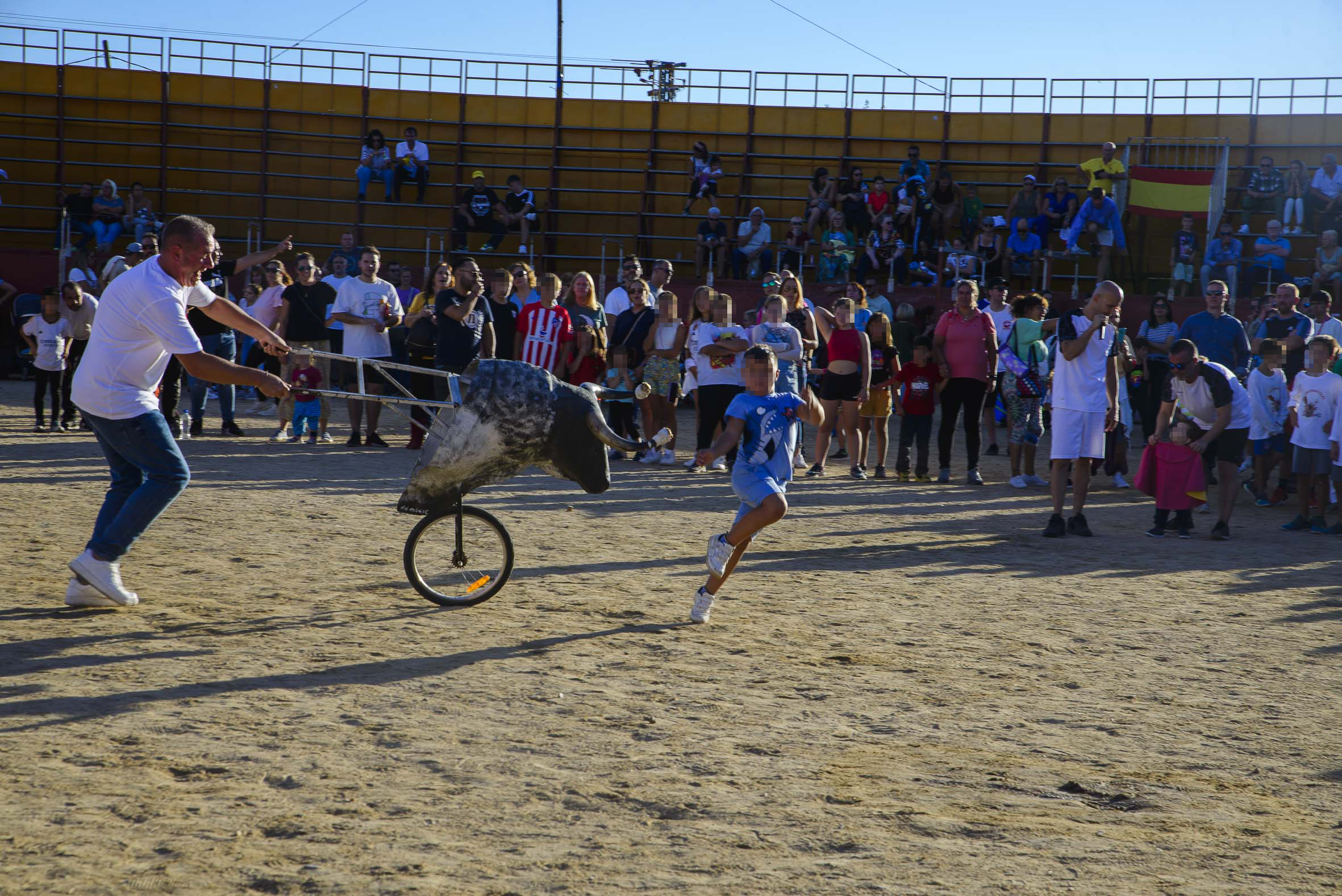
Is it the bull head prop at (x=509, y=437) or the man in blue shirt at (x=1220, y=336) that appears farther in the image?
the man in blue shirt at (x=1220, y=336)

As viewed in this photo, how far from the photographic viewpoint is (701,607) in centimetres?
650

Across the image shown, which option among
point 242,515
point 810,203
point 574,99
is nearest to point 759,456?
point 242,515

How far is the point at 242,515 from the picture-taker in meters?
8.85

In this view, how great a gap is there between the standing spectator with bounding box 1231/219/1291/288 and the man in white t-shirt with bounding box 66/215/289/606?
16.5m

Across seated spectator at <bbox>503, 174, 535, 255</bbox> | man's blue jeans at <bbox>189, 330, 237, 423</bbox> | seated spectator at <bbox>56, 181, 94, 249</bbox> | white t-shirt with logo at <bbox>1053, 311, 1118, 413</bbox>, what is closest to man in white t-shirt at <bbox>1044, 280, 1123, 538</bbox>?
white t-shirt with logo at <bbox>1053, 311, 1118, 413</bbox>

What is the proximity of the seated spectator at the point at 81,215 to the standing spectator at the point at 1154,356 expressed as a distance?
16990 millimetres

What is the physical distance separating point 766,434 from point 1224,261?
14663 mm

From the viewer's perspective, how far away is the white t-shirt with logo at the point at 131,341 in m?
5.94

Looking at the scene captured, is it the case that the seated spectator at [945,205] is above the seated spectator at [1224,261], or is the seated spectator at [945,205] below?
above

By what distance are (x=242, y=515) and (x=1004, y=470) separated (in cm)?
775

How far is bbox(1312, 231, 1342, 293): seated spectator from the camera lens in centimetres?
1686

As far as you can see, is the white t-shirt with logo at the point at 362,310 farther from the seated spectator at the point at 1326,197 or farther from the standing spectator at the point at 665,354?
the seated spectator at the point at 1326,197

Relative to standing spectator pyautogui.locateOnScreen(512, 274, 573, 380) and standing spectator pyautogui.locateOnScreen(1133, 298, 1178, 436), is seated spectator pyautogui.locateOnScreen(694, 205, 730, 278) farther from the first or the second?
standing spectator pyautogui.locateOnScreen(512, 274, 573, 380)

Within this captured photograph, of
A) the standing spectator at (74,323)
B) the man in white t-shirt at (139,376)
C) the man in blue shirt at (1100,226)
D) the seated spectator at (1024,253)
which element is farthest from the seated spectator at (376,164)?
the man in white t-shirt at (139,376)
